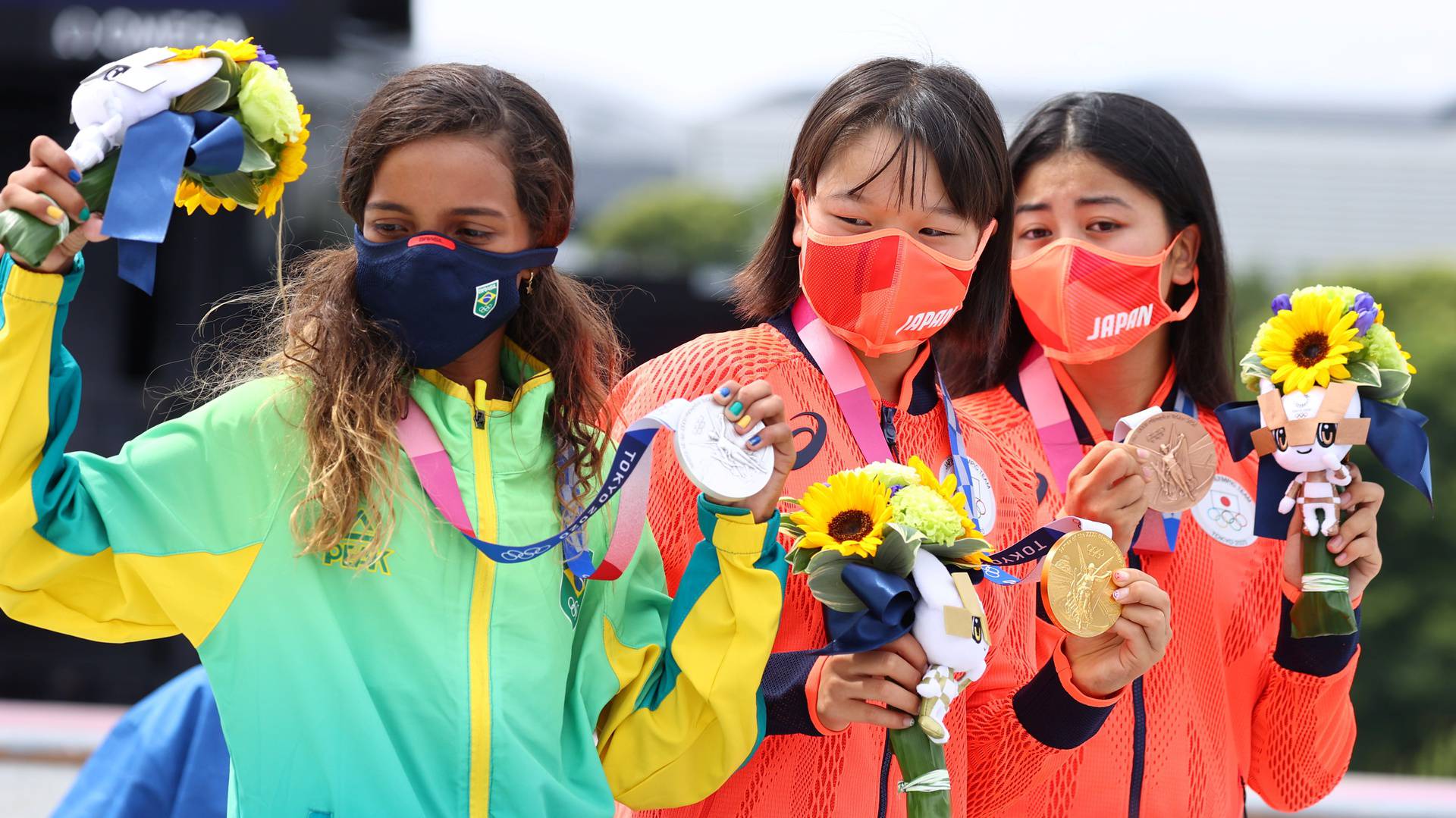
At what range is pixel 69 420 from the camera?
6.68 ft

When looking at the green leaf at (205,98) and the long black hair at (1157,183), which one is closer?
the green leaf at (205,98)

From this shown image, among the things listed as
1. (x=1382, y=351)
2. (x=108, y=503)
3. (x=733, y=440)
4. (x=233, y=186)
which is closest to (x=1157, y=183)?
(x=1382, y=351)

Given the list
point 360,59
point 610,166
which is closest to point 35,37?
point 360,59

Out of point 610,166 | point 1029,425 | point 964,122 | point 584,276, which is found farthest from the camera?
point 610,166

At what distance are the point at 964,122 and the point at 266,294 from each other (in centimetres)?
127

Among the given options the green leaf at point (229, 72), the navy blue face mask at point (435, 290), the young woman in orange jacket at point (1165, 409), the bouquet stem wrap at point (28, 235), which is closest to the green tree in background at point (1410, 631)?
the young woman in orange jacket at point (1165, 409)

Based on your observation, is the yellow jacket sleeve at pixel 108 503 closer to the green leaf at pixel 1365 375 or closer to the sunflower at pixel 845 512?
the sunflower at pixel 845 512

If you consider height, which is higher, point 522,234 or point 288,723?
point 522,234

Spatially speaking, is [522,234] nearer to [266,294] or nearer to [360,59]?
[266,294]

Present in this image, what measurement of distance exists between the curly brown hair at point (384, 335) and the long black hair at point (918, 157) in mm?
379

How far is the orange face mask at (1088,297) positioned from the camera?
3143 mm

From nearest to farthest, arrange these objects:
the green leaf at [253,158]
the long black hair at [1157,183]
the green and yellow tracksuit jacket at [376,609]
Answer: the green and yellow tracksuit jacket at [376,609], the green leaf at [253,158], the long black hair at [1157,183]

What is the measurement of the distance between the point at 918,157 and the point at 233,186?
3.76 feet

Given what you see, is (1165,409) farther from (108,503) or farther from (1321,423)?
(108,503)
